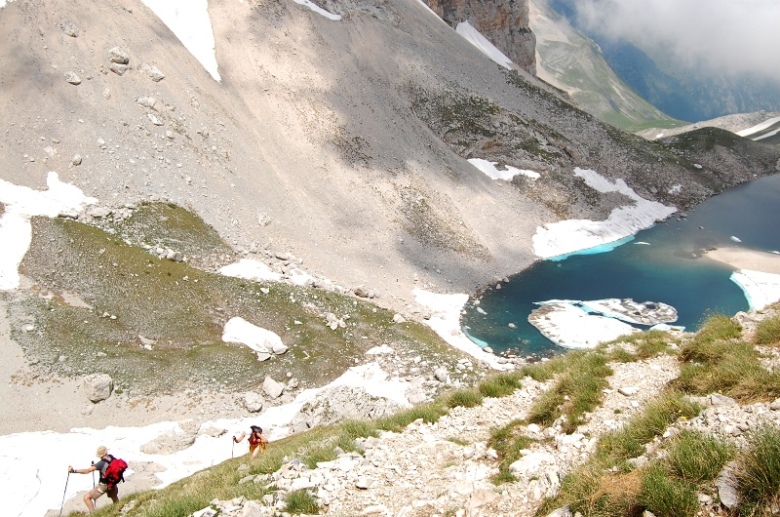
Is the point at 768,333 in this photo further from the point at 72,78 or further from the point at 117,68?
the point at 117,68

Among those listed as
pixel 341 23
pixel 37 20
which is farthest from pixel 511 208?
pixel 37 20

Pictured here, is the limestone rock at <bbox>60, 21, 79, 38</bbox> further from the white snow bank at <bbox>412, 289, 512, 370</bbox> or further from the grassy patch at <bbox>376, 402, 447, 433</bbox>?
the grassy patch at <bbox>376, 402, 447, 433</bbox>

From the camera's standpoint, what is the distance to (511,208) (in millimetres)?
57938

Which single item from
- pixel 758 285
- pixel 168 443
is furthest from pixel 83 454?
pixel 758 285

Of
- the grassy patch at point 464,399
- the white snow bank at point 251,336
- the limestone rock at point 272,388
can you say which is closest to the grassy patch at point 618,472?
the grassy patch at point 464,399

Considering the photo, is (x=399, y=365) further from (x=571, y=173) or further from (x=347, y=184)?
(x=571, y=173)

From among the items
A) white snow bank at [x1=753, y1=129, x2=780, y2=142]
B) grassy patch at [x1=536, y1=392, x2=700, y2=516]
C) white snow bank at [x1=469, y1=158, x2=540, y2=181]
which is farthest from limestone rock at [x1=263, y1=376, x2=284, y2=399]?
white snow bank at [x1=753, y1=129, x2=780, y2=142]

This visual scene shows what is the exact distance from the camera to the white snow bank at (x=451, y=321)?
119ft

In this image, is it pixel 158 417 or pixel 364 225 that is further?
pixel 364 225

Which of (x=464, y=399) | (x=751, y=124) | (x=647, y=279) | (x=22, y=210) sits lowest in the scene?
(x=647, y=279)

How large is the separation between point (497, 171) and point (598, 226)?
46.0 ft

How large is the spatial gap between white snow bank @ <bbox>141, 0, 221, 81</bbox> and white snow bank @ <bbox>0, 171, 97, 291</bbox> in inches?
775

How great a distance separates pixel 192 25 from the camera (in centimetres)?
5191

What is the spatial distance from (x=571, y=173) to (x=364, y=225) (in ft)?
110
